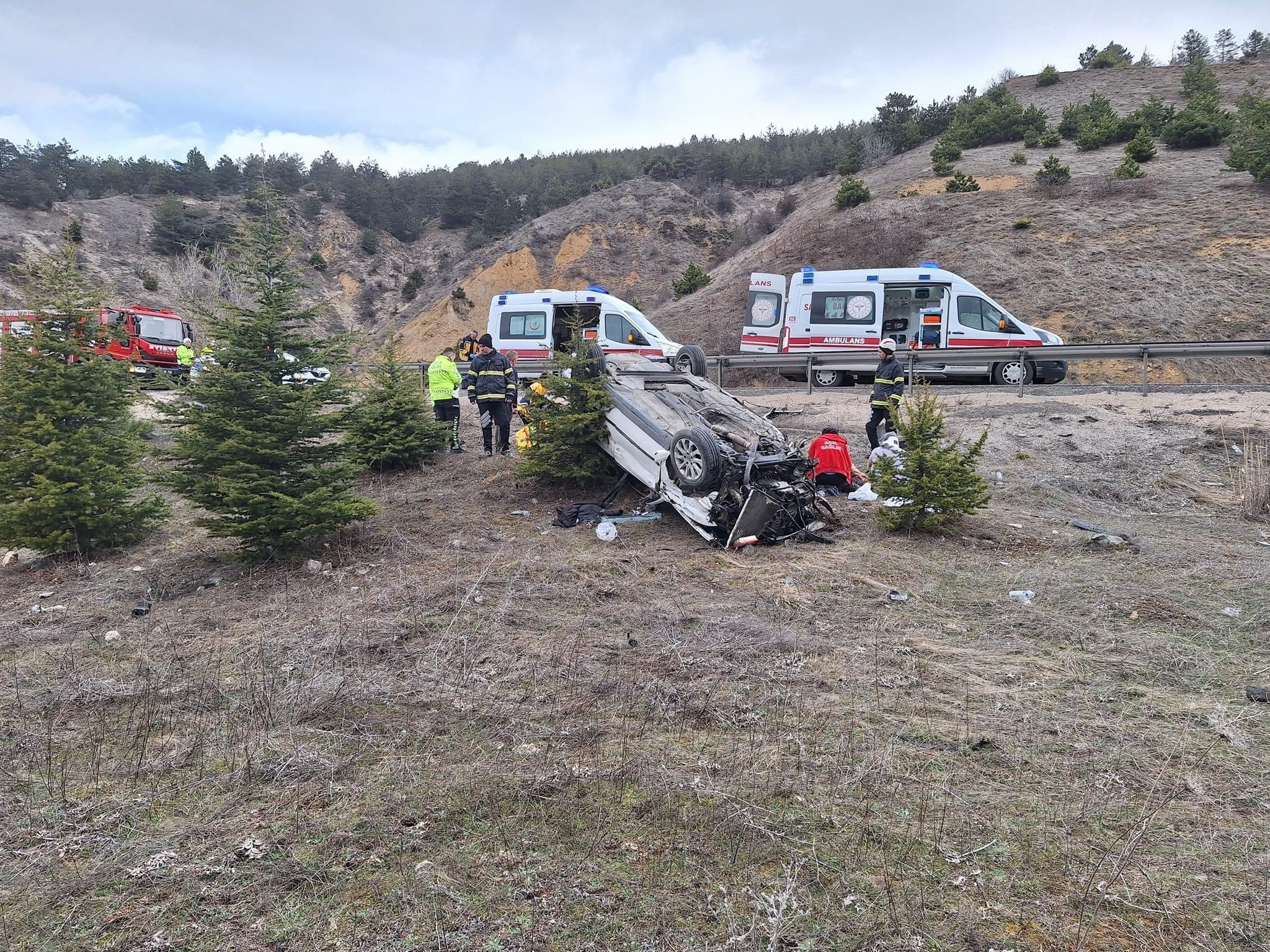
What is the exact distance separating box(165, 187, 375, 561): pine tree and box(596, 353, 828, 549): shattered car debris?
304 cm

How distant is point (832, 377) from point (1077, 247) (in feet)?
43.9

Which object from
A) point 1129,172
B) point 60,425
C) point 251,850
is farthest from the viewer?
point 1129,172

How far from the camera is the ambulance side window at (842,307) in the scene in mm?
19203

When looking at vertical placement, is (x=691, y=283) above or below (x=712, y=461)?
above

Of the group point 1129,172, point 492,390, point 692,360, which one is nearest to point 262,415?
point 492,390

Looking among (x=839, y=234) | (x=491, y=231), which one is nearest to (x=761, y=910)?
(x=839, y=234)

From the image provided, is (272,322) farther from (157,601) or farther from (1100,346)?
(1100,346)

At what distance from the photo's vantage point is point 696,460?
8.08 m

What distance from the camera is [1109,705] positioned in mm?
4469

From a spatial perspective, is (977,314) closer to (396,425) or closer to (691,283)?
(396,425)

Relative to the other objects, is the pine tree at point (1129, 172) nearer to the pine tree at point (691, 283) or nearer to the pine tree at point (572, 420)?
the pine tree at point (691, 283)

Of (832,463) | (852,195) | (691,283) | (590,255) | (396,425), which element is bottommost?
(832,463)

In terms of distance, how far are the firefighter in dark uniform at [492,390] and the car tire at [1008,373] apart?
10189 millimetres

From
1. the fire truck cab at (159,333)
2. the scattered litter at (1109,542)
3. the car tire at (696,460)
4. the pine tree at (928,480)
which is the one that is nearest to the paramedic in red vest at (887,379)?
the pine tree at (928,480)
